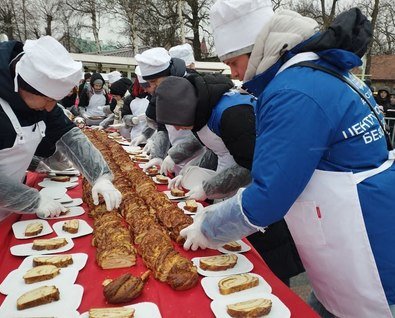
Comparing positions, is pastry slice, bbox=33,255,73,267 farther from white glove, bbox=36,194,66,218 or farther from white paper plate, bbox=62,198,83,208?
white paper plate, bbox=62,198,83,208

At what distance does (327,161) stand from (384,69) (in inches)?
1463

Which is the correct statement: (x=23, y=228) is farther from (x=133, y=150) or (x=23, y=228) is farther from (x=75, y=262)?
(x=133, y=150)

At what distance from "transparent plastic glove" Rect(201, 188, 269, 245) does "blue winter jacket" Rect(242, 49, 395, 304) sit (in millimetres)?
68

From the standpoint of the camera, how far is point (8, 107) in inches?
82.7

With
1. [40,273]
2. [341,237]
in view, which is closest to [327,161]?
[341,237]

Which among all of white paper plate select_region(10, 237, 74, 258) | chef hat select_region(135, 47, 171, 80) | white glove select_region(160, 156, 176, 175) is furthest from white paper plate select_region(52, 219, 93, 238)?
chef hat select_region(135, 47, 171, 80)

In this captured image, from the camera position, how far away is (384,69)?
33625mm

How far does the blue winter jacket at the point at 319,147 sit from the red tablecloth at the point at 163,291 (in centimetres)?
38

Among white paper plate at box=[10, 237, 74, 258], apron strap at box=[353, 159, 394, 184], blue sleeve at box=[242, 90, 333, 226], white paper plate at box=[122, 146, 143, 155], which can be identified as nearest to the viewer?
blue sleeve at box=[242, 90, 333, 226]

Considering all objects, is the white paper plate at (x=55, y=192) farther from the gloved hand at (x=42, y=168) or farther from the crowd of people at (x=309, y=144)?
the crowd of people at (x=309, y=144)

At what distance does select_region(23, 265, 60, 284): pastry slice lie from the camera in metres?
1.57

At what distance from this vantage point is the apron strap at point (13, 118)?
2088mm

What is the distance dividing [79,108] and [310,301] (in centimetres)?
827

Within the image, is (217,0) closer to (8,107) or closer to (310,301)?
(8,107)
